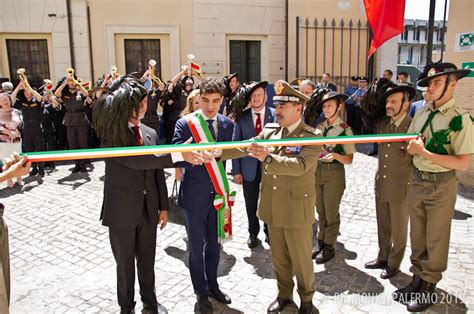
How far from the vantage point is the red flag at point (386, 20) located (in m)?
4.67

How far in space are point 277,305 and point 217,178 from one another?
1313 millimetres

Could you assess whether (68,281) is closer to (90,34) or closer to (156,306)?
(156,306)

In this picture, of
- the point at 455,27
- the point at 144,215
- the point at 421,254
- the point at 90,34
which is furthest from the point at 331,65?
the point at 144,215

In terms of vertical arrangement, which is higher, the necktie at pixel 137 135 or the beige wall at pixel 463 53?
the beige wall at pixel 463 53

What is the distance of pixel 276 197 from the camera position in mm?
3365

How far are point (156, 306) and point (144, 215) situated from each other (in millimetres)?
918

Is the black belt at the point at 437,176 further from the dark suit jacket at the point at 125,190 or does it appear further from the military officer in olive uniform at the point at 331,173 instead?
the dark suit jacket at the point at 125,190

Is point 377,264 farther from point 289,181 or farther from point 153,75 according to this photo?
point 153,75

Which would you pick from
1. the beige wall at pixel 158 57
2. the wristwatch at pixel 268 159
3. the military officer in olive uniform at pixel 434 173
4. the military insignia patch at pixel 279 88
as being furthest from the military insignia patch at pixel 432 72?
the beige wall at pixel 158 57

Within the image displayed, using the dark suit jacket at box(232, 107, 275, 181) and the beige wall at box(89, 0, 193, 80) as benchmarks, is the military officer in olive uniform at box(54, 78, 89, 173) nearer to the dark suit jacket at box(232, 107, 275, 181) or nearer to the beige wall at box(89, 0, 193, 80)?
the beige wall at box(89, 0, 193, 80)

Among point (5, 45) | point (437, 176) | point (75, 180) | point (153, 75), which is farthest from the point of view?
point (5, 45)

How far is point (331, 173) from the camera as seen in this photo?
14.5 ft

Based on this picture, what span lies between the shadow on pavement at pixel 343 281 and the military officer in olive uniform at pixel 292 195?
0.54 meters

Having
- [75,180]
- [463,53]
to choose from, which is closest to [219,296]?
[75,180]
